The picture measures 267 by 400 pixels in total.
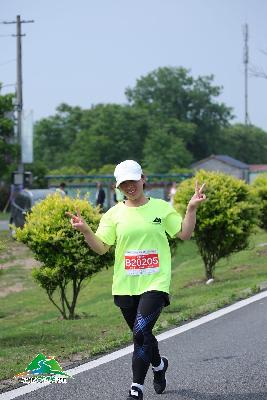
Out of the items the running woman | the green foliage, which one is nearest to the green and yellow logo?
the running woman

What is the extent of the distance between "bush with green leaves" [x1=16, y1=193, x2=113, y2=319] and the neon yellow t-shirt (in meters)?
4.47

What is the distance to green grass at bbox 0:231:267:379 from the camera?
779 centimetres

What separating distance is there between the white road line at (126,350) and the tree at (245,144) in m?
112

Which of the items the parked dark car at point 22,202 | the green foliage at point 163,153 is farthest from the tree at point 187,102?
the parked dark car at point 22,202

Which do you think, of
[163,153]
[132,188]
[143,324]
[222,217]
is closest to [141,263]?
[143,324]

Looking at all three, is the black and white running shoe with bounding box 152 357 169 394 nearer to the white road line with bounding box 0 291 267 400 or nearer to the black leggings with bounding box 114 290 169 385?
the black leggings with bounding box 114 290 169 385

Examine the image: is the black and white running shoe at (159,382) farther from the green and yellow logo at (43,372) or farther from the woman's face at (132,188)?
the woman's face at (132,188)

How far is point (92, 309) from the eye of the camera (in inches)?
499

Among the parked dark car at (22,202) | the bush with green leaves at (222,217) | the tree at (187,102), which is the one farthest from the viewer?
the tree at (187,102)

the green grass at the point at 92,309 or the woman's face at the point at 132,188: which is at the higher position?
the woman's face at the point at 132,188

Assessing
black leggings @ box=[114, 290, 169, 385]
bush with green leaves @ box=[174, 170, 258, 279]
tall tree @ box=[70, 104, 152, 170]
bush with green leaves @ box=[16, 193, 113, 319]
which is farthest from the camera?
tall tree @ box=[70, 104, 152, 170]

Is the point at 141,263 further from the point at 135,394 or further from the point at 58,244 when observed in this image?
the point at 58,244

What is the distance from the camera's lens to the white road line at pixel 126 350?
5.82 m

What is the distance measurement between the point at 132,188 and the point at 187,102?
370 feet
